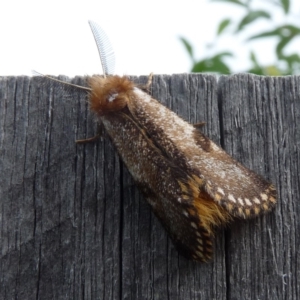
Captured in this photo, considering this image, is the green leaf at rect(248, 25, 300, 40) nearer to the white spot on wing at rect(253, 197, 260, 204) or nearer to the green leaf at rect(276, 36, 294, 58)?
the green leaf at rect(276, 36, 294, 58)

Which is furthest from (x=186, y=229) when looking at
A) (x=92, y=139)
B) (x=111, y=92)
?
(x=111, y=92)

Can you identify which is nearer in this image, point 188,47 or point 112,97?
point 112,97

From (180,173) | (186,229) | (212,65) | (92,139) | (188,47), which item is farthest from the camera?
(188,47)

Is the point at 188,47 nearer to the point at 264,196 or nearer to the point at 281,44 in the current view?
the point at 281,44

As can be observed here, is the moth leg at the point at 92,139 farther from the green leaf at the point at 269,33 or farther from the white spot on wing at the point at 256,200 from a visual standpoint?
the green leaf at the point at 269,33

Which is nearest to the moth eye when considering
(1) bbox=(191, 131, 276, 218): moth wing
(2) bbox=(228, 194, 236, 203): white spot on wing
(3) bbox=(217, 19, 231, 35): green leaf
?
(1) bbox=(191, 131, 276, 218): moth wing

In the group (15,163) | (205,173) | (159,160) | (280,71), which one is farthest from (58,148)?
(280,71)

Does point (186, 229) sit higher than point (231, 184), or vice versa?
point (231, 184)
